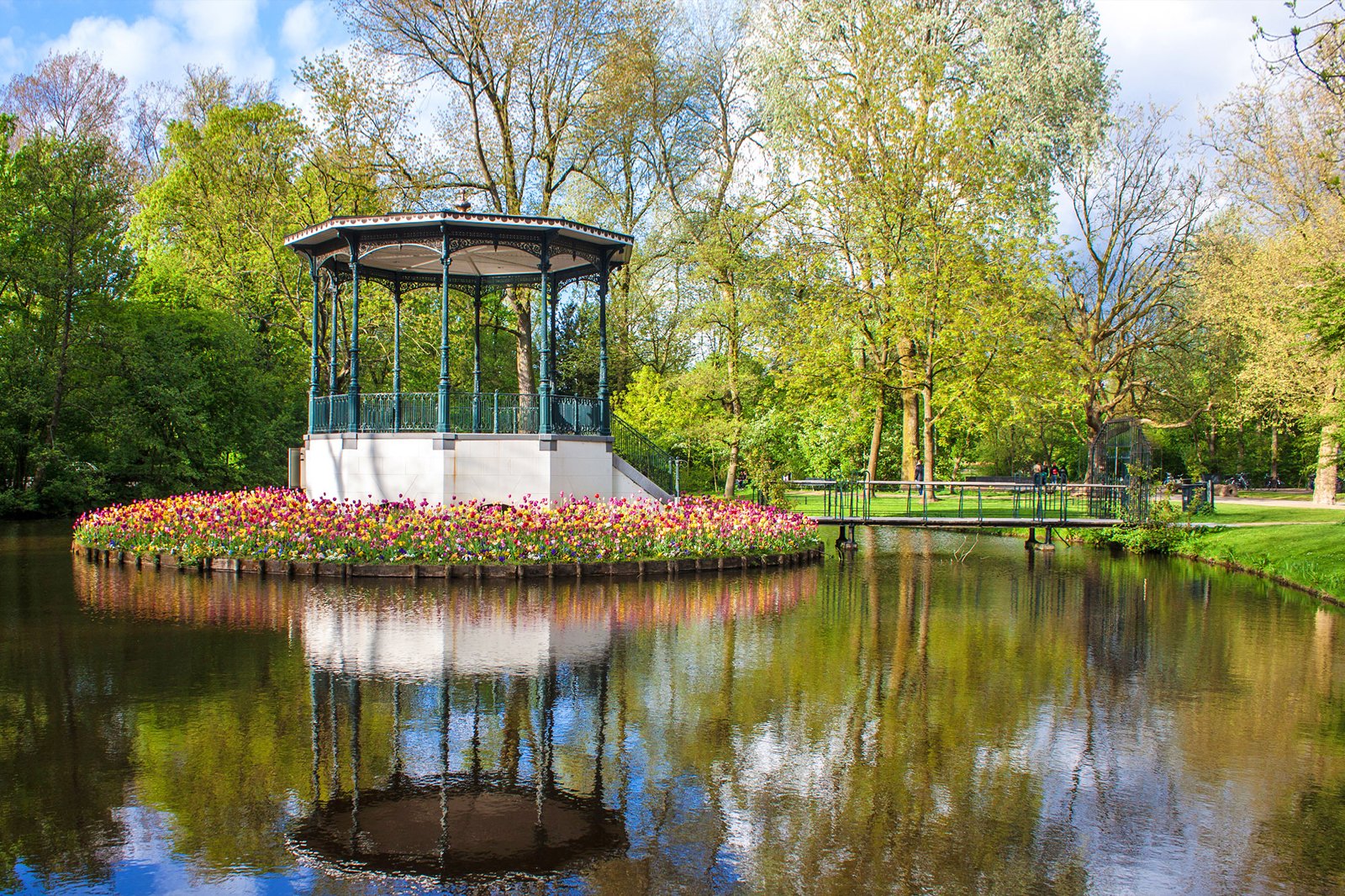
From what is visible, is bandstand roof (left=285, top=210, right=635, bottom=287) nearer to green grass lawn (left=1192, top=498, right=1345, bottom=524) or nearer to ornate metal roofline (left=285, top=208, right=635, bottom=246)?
ornate metal roofline (left=285, top=208, right=635, bottom=246)

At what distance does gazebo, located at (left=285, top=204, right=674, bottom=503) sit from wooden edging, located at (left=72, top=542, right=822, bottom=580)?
3519mm

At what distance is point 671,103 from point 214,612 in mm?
29586

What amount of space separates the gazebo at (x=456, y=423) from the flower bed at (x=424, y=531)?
1.61 meters

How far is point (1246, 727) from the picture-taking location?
25.9ft

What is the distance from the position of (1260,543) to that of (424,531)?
1694 centimetres

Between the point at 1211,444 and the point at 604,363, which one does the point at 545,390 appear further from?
the point at 1211,444

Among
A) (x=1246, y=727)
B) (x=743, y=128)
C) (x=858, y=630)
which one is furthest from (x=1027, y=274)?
(x=1246, y=727)

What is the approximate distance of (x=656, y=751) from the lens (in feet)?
22.6

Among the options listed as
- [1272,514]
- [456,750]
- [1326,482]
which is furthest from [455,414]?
[1326,482]

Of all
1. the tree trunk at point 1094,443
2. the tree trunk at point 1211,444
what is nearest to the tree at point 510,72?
the tree trunk at point 1094,443

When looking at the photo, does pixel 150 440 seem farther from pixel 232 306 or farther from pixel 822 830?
pixel 822 830

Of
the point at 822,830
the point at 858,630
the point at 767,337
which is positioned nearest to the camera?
the point at 822,830

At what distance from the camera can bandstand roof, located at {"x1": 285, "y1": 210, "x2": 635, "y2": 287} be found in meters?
20.1

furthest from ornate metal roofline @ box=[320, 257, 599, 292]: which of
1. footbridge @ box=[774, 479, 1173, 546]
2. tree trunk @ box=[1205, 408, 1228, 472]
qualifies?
tree trunk @ box=[1205, 408, 1228, 472]
